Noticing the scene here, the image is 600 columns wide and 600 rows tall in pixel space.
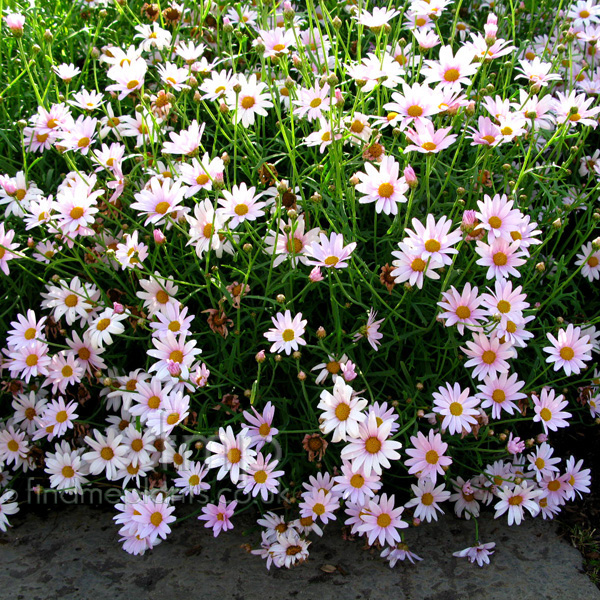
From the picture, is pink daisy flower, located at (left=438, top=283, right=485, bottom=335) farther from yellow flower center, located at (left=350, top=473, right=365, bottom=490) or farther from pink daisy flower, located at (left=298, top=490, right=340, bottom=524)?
pink daisy flower, located at (left=298, top=490, right=340, bottom=524)

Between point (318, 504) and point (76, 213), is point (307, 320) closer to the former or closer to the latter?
point (318, 504)

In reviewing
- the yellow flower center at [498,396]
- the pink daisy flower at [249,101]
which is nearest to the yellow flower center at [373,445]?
the yellow flower center at [498,396]

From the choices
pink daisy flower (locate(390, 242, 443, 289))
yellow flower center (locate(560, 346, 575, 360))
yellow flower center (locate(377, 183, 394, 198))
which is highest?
yellow flower center (locate(377, 183, 394, 198))

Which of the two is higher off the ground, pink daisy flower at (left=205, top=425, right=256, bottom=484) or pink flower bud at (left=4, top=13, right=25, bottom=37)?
pink flower bud at (left=4, top=13, right=25, bottom=37)

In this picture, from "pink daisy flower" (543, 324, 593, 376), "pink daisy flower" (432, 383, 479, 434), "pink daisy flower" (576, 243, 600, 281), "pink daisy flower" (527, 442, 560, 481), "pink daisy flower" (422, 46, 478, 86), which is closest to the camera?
"pink daisy flower" (432, 383, 479, 434)

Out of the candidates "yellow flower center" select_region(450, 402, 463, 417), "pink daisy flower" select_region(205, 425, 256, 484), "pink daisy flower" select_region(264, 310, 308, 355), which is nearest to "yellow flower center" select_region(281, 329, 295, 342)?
"pink daisy flower" select_region(264, 310, 308, 355)

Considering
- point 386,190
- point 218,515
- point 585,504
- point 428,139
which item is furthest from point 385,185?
point 585,504

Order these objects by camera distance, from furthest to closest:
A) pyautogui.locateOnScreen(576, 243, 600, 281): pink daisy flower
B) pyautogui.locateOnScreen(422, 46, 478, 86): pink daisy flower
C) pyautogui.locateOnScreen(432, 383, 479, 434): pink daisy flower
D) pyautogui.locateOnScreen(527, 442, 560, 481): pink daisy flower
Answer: pyautogui.locateOnScreen(576, 243, 600, 281): pink daisy flower, pyautogui.locateOnScreen(422, 46, 478, 86): pink daisy flower, pyautogui.locateOnScreen(527, 442, 560, 481): pink daisy flower, pyautogui.locateOnScreen(432, 383, 479, 434): pink daisy flower

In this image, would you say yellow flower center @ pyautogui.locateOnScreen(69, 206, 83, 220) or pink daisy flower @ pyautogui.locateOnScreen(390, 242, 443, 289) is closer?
pink daisy flower @ pyautogui.locateOnScreen(390, 242, 443, 289)
